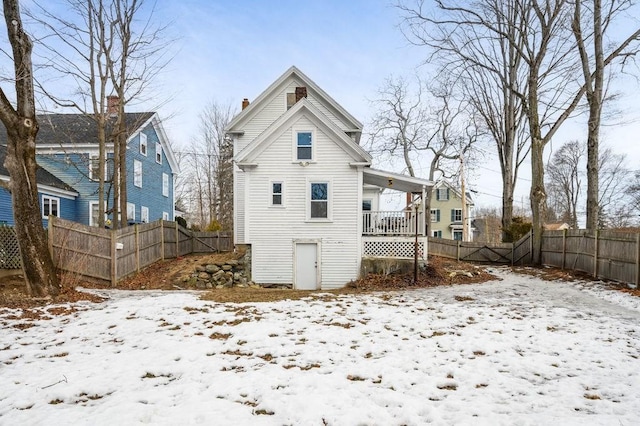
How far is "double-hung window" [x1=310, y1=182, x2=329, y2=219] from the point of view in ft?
43.7

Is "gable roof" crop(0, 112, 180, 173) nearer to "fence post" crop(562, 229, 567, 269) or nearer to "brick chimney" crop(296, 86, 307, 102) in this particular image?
"brick chimney" crop(296, 86, 307, 102)

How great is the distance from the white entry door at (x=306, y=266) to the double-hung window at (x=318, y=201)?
1146 millimetres

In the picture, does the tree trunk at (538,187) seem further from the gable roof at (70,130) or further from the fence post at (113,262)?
the gable roof at (70,130)

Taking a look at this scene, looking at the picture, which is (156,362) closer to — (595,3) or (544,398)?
(544,398)

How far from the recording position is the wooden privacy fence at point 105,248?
32.6 feet

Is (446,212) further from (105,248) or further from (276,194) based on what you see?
(105,248)

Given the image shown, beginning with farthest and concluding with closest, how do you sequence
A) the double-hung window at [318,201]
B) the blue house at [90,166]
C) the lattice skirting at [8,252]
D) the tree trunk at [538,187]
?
the blue house at [90,166]
the tree trunk at [538,187]
the double-hung window at [318,201]
the lattice skirting at [8,252]

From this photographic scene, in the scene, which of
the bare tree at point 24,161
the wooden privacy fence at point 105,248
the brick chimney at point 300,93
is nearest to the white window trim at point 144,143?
the wooden privacy fence at point 105,248

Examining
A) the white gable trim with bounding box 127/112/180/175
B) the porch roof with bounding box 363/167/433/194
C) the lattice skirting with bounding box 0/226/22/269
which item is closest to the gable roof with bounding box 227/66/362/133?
the porch roof with bounding box 363/167/433/194

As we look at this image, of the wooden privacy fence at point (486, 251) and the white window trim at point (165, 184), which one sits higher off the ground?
the white window trim at point (165, 184)

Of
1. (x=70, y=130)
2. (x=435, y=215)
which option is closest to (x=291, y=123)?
(x=70, y=130)

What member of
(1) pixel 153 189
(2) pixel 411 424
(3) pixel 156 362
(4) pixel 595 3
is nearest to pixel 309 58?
(4) pixel 595 3

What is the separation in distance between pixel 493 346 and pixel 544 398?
1646 millimetres

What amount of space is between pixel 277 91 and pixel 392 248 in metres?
8.99
